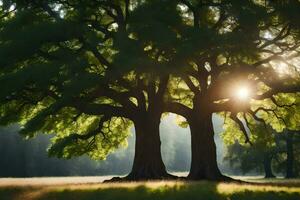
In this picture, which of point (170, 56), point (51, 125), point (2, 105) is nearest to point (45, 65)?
point (170, 56)

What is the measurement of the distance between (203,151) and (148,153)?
3.50 metres

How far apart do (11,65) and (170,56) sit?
326 inches

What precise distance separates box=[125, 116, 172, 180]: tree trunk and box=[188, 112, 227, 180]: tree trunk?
1880mm

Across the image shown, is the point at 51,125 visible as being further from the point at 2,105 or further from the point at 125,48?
the point at 125,48

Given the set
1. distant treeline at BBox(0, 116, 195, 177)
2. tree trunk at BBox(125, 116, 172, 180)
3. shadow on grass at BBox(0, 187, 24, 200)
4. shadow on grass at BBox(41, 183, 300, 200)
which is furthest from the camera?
distant treeline at BBox(0, 116, 195, 177)

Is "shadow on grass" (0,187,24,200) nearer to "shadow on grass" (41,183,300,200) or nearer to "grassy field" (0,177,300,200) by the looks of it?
"grassy field" (0,177,300,200)

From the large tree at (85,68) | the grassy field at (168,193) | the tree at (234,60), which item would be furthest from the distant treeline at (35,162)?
the grassy field at (168,193)

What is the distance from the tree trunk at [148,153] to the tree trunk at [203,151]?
6.17ft

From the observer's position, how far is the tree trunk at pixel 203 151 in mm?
33125

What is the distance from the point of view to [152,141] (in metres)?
33.4

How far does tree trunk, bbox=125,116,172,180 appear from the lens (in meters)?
33.0

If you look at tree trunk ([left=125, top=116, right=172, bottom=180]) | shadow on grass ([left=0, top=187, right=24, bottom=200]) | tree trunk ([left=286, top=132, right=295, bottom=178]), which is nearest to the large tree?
tree trunk ([left=125, top=116, right=172, bottom=180])

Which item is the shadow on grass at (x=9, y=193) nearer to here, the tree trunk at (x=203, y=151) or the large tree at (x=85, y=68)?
the large tree at (x=85, y=68)

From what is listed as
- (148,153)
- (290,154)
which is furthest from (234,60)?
(290,154)
